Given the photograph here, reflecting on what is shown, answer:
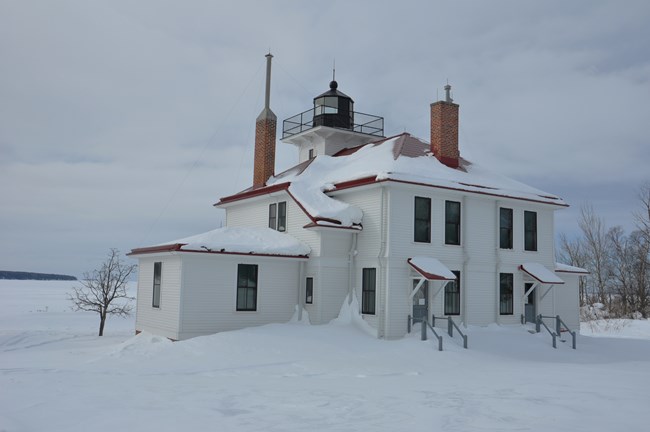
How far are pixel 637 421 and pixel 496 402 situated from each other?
251cm

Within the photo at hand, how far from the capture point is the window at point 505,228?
80.9 feet

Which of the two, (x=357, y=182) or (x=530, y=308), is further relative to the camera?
(x=530, y=308)

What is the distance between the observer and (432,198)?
2258 cm

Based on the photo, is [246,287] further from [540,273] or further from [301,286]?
[540,273]

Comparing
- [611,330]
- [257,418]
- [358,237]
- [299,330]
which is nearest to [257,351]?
[299,330]

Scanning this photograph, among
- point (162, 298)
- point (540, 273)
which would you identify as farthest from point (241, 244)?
point (540, 273)

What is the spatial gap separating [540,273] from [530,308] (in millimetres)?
1605

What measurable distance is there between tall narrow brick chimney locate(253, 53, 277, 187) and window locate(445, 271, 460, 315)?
33.9 ft

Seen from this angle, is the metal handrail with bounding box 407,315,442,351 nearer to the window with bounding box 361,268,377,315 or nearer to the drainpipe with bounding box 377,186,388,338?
the drainpipe with bounding box 377,186,388,338

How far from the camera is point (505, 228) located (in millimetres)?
24875

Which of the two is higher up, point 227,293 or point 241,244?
point 241,244

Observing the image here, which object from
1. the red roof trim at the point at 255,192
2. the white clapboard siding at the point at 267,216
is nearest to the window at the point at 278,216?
the white clapboard siding at the point at 267,216

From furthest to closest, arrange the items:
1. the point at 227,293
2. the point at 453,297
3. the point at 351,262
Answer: the point at 453,297 → the point at 351,262 → the point at 227,293

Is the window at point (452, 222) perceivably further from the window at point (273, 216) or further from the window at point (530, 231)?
the window at point (273, 216)
